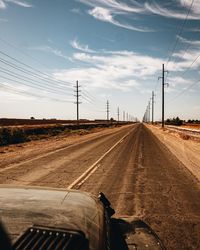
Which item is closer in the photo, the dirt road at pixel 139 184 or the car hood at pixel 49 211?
the car hood at pixel 49 211

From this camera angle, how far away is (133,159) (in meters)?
16.0

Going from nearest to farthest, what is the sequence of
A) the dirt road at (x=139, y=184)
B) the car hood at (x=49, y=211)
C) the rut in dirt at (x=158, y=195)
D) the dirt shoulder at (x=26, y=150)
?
1. the car hood at (x=49, y=211)
2. the rut in dirt at (x=158, y=195)
3. the dirt road at (x=139, y=184)
4. the dirt shoulder at (x=26, y=150)

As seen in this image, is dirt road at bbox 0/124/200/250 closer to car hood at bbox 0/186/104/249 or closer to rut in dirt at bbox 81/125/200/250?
rut in dirt at bbox 81/125/200/250

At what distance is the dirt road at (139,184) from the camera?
6327mm

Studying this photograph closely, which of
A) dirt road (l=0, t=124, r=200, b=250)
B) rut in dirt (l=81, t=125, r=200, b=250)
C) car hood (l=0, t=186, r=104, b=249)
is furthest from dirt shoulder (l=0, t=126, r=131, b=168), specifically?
car hood (l=0, t=186, r=104, b=249)

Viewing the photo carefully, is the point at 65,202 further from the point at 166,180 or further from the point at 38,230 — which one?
the point at 166,180

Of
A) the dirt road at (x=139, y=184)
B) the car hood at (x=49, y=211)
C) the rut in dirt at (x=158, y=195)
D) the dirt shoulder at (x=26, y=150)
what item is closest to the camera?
the car hood at (x=49, y=211)

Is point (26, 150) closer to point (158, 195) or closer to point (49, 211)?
point (158, 195)

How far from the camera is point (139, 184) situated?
10.1 metres

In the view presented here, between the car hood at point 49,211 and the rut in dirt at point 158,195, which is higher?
the car hood at point 49,211

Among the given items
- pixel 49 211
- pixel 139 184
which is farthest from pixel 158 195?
pixel 49 211

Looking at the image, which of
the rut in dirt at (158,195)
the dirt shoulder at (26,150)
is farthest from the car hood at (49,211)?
the dirt shoulder at (26,150)

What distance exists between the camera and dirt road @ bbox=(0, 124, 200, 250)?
249 inches

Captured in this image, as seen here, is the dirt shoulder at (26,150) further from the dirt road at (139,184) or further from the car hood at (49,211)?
the car hood at (49,211)
